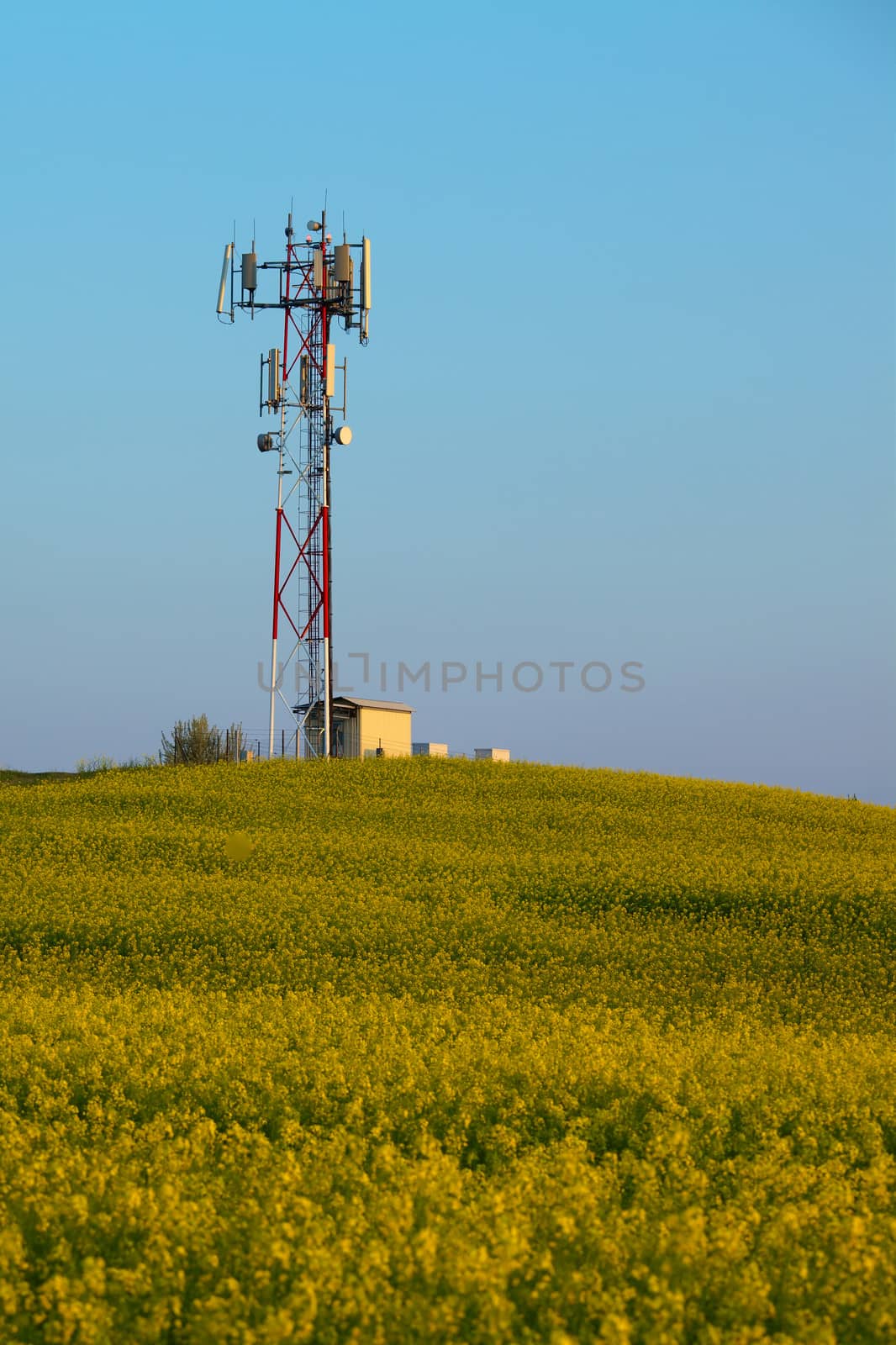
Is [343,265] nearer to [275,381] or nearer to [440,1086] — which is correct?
[275,381]

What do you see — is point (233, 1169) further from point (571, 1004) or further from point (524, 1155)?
point (571, 1004)

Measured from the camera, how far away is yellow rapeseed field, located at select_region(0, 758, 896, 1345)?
22.1 ft

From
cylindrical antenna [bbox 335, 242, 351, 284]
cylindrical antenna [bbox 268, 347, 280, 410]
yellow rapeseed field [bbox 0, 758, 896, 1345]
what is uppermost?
cylindrical antenna [bbox 335, 242, 351, 284]

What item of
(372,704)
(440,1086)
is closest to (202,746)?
(372,704)

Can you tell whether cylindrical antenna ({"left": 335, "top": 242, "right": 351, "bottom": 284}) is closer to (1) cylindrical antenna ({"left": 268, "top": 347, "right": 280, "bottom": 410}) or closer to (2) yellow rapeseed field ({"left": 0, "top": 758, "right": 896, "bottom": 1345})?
(1) cylindrical antenna ({"left": 268, "top": 347, "right": 280, "bottom": 410})

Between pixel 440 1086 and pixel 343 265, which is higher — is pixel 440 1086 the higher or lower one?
the lower one

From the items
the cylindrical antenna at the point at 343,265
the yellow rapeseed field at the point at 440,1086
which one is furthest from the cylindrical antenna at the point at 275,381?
the yellow rapeseed field at the point at 440,1086

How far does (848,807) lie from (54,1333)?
31516mm

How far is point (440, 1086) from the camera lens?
11.2 m

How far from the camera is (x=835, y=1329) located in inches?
269

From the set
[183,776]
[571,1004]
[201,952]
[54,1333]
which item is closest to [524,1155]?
[54,1333]

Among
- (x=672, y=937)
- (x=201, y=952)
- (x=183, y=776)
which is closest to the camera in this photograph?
(x=201, y=952)

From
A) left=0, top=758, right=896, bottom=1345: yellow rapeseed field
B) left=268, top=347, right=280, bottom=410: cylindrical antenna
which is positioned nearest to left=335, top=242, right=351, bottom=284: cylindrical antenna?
left=268, top=347, right=280, bottom=410: cylindrical antenna

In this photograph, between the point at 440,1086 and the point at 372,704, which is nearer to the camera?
the point at 440,1086
